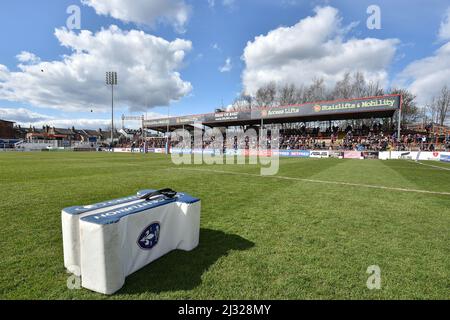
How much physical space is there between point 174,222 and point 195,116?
41.4 meters

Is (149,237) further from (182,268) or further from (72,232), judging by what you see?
(72,232)

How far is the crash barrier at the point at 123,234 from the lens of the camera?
229 cm

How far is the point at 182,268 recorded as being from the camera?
2.80m

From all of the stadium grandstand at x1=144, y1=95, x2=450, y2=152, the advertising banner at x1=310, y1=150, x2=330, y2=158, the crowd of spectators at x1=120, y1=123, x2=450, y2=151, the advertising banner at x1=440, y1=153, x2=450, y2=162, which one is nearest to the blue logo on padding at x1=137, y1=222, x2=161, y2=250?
the stadium grandstand at x1=144, y1=95, x2=450, y2=152

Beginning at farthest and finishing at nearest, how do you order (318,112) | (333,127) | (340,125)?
(340,125)
(333,127)
(318,112)

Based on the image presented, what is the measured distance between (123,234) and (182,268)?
2.69 feet

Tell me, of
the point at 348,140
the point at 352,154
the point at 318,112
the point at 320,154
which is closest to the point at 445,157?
the point at 352,154

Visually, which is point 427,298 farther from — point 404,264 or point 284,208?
point 284,208

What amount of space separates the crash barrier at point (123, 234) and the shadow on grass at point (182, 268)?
10cm

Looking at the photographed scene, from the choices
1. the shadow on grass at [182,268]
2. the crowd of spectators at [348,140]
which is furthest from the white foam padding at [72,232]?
the crowd of spectators at [348,140]

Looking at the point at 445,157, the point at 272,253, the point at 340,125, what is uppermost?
the point at 340,125

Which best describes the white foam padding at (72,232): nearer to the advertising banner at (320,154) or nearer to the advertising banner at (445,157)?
the advertising banner at (445,157)

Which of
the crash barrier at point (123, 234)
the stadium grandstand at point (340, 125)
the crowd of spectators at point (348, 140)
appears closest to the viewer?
the crash barrier at point (123, 234)
